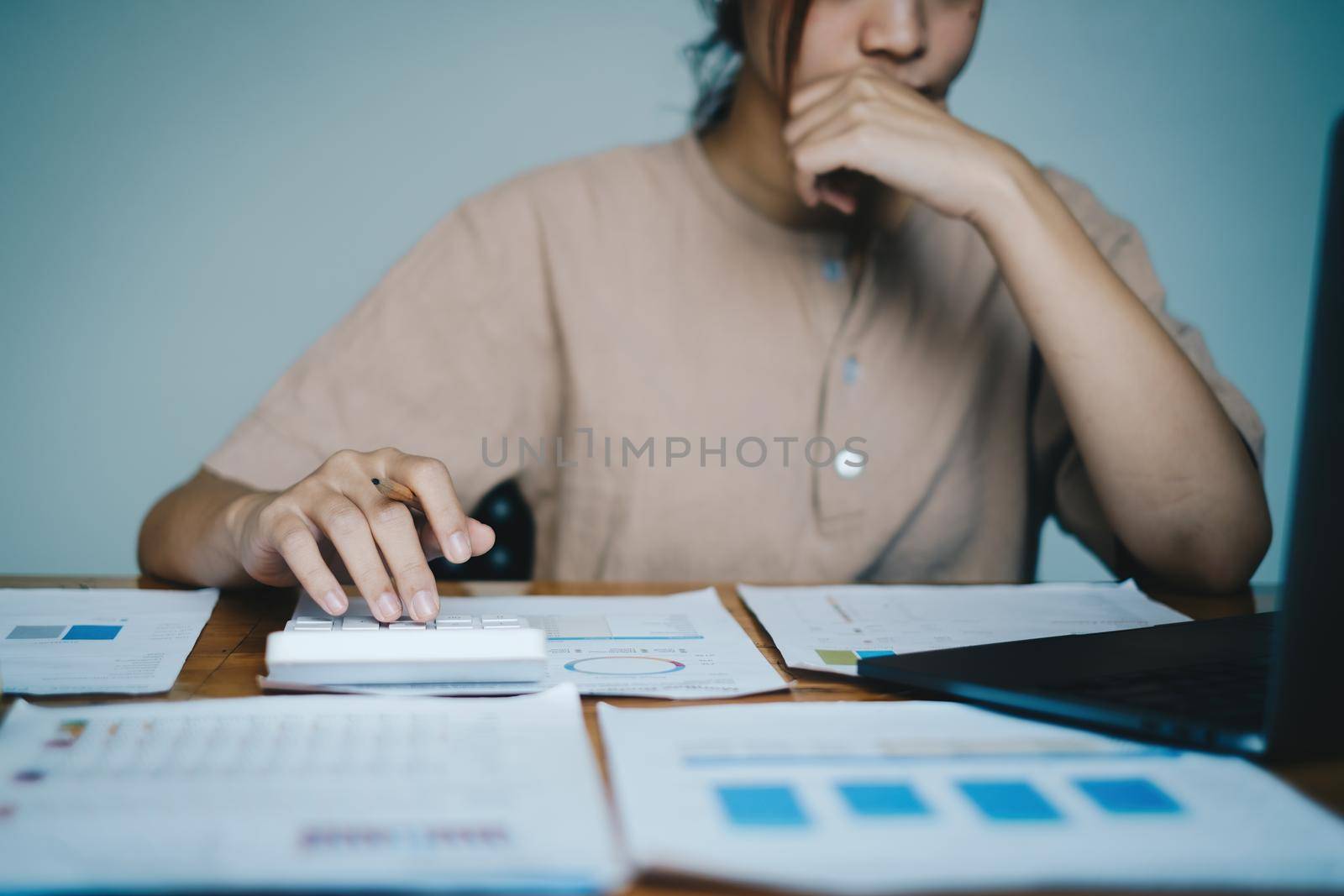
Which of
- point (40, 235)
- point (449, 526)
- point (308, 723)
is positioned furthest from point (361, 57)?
point (308, 723)

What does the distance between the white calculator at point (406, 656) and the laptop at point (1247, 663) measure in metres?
0.18

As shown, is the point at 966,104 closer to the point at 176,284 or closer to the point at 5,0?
the point at 176,284

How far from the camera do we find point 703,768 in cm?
37

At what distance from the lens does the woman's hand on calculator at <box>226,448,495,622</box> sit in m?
0.55

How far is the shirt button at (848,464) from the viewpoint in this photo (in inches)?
40.0

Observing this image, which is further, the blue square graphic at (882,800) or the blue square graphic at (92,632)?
the blue square graphic at (92,632)

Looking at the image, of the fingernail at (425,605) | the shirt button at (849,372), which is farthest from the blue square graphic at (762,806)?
the shirt button at (849,372)

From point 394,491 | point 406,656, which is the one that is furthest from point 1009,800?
point 394,491

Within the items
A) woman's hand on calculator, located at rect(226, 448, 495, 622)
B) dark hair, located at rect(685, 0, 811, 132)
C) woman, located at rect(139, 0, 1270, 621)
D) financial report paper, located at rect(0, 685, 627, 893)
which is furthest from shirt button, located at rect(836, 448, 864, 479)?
financial report paper, located at rect(0, 685, 627, 893)

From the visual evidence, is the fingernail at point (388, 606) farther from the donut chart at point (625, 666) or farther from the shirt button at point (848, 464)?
the shirt button at point (848, 464)

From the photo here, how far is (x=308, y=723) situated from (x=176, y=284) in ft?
4.59

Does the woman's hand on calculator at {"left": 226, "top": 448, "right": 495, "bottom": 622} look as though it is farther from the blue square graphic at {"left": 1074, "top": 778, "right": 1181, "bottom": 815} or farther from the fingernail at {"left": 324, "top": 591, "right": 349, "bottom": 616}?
the blue square graphic at {"left": 1074, "top": 778, "right": 1181, "bottom": 815}

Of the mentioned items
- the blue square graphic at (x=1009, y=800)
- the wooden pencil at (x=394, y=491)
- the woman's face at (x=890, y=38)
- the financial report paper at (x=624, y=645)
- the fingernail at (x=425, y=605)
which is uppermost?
the woman's face at (x=890, y=38)

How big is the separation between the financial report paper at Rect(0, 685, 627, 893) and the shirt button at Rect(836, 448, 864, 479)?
0.63 m
